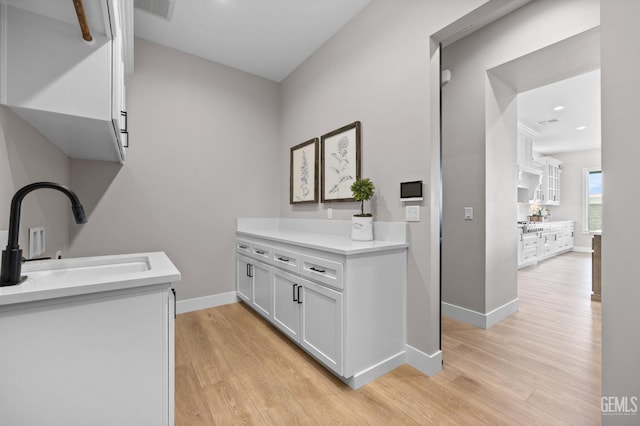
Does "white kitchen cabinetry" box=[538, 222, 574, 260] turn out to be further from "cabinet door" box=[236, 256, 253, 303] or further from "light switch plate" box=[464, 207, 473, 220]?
"cabinet door" box=[236, 256, 253, 303]

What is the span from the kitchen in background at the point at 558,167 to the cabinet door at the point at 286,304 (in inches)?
181

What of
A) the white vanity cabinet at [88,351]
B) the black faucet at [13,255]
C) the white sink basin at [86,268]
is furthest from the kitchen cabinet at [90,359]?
the white sink basin at [86,268]

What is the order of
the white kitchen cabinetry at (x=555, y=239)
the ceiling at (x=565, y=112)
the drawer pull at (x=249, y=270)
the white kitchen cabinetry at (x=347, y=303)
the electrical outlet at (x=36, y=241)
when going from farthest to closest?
the white kitchen cabinetry at (x=555, y=239) < the ceiling at (x=565, y=112) < the drawer pull at (x=249, y=270) < the white kitchen cabinetry at (x=347, y=303) < the electrical outlet at (x=36, y=241)

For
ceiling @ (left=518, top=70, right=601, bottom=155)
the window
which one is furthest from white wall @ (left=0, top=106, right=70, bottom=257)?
the window

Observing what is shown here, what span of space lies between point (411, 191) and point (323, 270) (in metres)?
0.82

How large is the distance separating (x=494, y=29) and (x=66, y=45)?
3.05 m

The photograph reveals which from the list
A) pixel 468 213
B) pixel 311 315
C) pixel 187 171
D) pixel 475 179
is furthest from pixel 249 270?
pixel 475 179

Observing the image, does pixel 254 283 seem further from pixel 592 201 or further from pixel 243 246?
pixel 592 201

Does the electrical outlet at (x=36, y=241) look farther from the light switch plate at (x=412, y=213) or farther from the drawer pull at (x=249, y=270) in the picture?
the light switch plate at (x=412, y=213)

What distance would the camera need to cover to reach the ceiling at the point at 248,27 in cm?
239

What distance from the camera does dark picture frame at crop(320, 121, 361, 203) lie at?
2.48m

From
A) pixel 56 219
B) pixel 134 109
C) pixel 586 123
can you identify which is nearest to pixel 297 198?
pixel 134 109

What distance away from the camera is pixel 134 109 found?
2.72m

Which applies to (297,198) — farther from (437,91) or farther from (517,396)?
(517,396)
